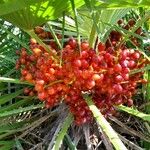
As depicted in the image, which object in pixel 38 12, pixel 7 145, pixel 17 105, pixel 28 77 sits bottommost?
pixel 7 145

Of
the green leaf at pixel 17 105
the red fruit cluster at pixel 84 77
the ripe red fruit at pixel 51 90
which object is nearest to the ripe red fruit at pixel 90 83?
the red fruit cluster at pixel 84 77

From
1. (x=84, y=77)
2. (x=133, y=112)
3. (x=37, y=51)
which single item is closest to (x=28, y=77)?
(x=37, y=51)

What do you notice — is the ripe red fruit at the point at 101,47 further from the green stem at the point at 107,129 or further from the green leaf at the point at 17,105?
the green leaf at the point at 17,105

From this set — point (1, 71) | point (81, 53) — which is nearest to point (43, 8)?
point (81, 53)

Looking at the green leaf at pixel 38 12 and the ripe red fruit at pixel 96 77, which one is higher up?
the green leaf at pixel 38 12

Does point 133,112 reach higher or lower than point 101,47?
Result: lower

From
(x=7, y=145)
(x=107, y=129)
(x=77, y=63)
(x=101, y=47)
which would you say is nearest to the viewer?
(x=107, y=129)

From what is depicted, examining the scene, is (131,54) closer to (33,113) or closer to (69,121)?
(69,121)

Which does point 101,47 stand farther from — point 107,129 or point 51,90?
point 107,129

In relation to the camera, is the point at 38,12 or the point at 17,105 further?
→ the point at 17,105
